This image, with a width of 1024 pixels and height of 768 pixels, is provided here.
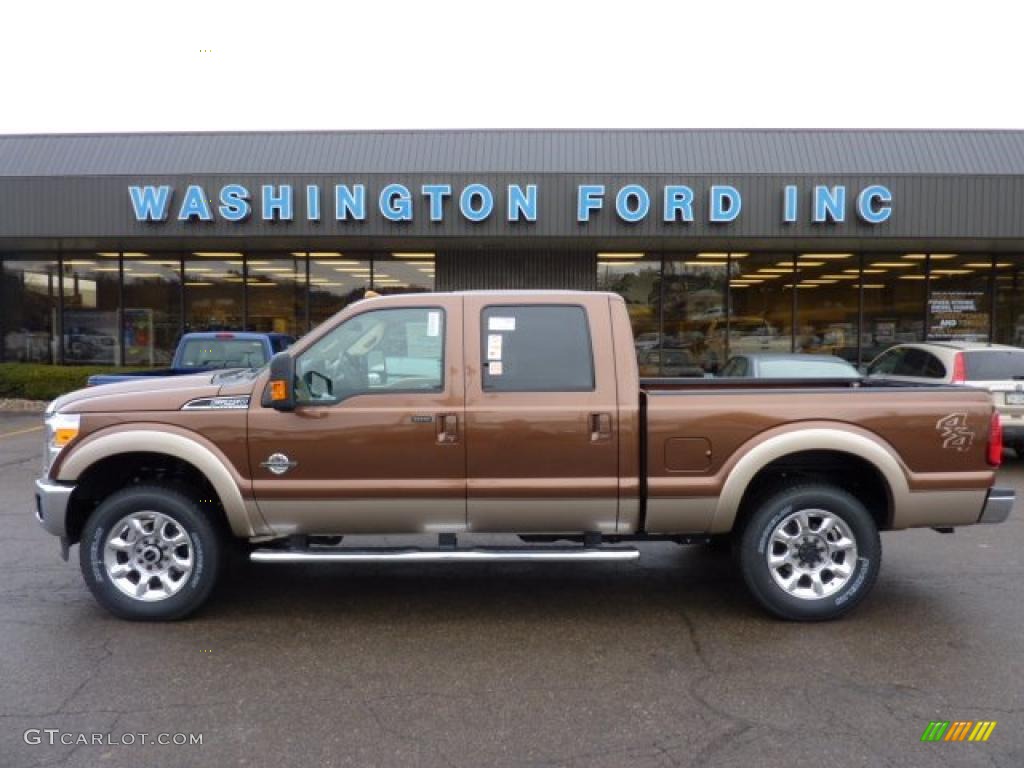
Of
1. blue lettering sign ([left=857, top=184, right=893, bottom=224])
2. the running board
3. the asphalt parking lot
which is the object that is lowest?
the asphalt parking lot

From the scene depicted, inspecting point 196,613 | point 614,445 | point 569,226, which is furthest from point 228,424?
point 569,226

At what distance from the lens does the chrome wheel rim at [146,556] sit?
16.3ft

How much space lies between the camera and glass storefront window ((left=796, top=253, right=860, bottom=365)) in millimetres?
18391

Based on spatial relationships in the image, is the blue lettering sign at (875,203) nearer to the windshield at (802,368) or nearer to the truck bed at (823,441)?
the windshield at (802,368)

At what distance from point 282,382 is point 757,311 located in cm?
1530

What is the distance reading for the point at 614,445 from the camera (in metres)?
4.92

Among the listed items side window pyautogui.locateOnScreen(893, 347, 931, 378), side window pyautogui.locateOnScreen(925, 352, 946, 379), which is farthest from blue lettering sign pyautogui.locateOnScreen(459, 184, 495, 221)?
side window pyautogui.locateOnScreen(925, 352, 946, 379)

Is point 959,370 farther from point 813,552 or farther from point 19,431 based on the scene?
point 19,431

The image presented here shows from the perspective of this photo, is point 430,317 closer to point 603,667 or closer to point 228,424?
point 228,424

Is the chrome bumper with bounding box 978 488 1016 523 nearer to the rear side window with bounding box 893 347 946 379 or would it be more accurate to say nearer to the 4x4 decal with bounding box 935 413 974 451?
the 4x4 decal with bounding box 935 413 974 451

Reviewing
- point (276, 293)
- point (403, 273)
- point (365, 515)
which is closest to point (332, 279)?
point (276, 293)

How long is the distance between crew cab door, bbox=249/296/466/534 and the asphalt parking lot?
2.17ft

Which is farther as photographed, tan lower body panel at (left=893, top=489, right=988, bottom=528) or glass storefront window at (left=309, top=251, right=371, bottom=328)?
glass storefront window at (left=309, top=251, right=371, bottom=328)

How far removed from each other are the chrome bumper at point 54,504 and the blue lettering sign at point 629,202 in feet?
39.0
